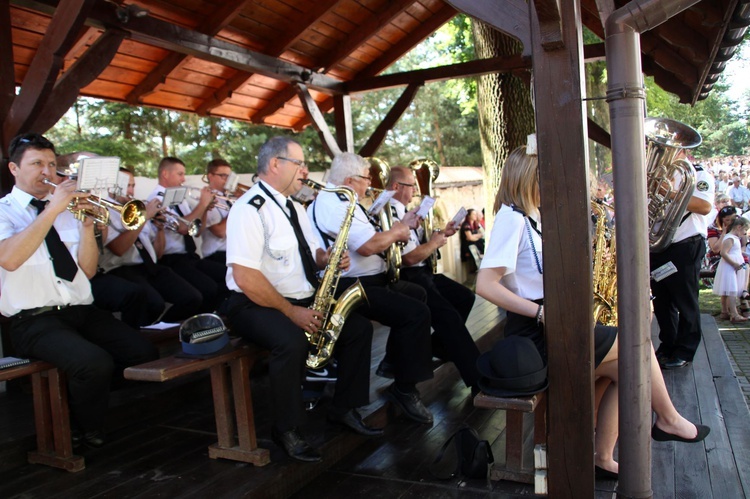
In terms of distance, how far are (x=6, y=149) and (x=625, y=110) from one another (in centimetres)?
364

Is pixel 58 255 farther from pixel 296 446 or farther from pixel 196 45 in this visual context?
pixel 196 45

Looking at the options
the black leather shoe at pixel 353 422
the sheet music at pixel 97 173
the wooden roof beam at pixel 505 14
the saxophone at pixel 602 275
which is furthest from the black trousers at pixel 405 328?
the wooden roof beam at pixel 505 14

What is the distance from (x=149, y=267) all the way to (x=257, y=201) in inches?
72.0

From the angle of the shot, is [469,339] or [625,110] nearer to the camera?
[625,110]

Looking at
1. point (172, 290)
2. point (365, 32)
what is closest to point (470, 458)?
point (172, 290)

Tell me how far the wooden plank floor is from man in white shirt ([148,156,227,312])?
3.43 feet

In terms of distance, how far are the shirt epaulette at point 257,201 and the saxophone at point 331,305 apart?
41 cm

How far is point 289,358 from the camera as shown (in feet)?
10.6

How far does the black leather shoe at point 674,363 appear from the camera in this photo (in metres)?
4.74

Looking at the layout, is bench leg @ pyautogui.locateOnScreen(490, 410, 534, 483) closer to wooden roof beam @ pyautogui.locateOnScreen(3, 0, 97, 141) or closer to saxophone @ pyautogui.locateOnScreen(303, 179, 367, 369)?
saxophone @ pyautogui.locateOnScreen(303, 179, 367, 369)

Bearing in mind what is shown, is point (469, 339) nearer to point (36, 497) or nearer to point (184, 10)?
point (36, 497)

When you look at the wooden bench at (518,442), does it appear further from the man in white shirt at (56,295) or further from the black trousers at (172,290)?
the black trousers at (172,290)

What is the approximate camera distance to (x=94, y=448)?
345cm

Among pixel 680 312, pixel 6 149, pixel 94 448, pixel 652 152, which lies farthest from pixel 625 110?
pixel 6 149
